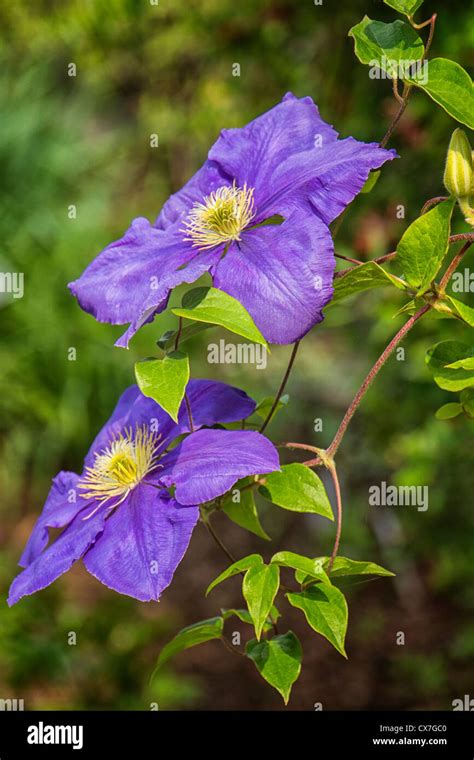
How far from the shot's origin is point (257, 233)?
67 cm

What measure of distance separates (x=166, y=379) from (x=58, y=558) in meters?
0.17

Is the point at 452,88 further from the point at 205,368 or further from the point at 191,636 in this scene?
the point at 205,368

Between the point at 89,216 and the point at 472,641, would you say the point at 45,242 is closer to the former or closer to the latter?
the point at 89,216

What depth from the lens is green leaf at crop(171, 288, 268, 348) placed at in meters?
0.57

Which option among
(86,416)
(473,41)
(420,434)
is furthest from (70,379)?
(473,41)

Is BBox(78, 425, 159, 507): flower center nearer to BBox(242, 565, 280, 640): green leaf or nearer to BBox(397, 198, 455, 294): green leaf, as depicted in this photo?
BBox(242, 565, 280, 640): green leaf

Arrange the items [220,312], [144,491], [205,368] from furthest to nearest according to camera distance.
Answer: [205,368] < [144,491] < [220,312]

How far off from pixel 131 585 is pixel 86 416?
2.32 m

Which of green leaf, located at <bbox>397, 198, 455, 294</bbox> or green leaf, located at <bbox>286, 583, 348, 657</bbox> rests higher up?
green leaf, located at <bbox>397, 198, 455, 294</bbox>

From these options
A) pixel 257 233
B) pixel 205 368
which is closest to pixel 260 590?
pixel 257 233

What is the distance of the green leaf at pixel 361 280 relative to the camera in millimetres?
631

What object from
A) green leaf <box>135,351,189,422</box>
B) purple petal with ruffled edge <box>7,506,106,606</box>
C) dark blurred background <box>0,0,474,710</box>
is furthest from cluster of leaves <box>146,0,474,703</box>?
dark blurred background <box>0,0,474,710</box>

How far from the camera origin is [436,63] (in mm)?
667

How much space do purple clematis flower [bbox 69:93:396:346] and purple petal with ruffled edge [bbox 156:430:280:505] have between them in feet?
0.28
